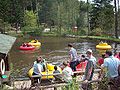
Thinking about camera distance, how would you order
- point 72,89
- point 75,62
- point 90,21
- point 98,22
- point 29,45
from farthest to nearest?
1. point 90,21
2. point 98,22
3. point 29,45
4. point 75,62
5. point 72,89

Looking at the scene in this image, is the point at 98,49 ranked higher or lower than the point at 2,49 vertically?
lower

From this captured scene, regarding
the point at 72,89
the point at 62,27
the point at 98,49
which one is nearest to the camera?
the point at 72,89

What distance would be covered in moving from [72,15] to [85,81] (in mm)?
68750

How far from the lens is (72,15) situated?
259 feet

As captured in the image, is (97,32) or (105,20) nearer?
(105,20)

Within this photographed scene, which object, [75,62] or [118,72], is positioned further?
[75,62]

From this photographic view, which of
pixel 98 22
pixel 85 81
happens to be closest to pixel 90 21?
pixel 98 22

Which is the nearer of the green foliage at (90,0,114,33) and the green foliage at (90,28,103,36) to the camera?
the green foliage at (90,0,114,33)

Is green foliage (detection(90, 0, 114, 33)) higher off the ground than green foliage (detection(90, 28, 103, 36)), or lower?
higher

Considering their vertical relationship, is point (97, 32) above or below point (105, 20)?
below

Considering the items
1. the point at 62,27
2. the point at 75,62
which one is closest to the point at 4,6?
the point at 62,27

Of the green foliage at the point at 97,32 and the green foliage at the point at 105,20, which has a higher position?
the green foliage at the point at 105,20

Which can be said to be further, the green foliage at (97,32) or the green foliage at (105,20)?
the green foliage at (97,32)

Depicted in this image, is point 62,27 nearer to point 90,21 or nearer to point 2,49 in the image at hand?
point 90,21
